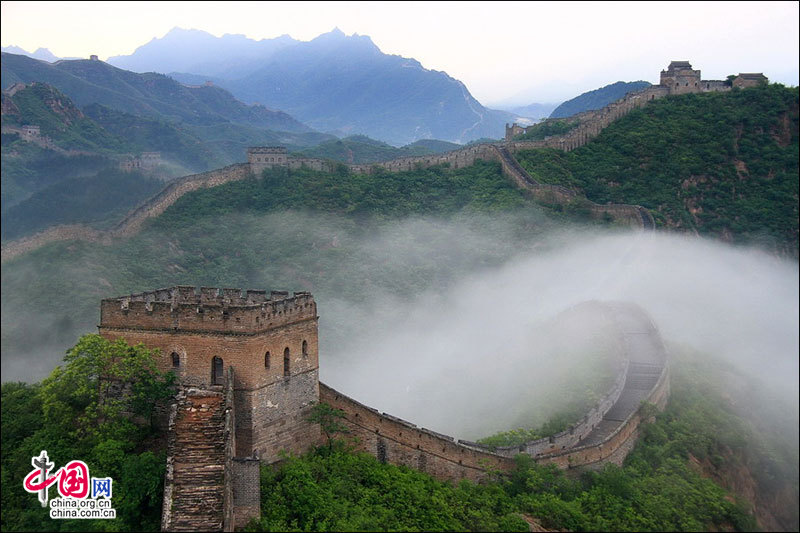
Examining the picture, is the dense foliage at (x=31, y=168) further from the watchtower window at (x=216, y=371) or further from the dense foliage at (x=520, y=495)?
the dense foliage at (x=520, y=495)

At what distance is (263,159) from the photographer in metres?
64.8

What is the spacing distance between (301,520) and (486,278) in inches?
1331

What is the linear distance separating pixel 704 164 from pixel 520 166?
13.1m

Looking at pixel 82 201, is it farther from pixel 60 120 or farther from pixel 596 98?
pixel 596 98

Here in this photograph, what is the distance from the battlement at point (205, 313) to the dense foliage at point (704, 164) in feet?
98.1

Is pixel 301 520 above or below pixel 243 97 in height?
below

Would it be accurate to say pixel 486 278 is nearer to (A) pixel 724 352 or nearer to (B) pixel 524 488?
(A) pixel 724 352

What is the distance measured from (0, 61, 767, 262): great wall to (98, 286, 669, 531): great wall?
28.1 m

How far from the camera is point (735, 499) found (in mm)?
23641

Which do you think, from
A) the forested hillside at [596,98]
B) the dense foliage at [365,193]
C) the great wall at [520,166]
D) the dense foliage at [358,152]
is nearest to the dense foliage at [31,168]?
the great wall at [520,166]

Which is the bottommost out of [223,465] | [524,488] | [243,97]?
[524,488]

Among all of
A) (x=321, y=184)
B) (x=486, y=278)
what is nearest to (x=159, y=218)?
(x=321, y=184)

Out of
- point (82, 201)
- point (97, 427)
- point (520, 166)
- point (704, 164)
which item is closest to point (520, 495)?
point (97, 427)

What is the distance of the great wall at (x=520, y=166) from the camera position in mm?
54938
